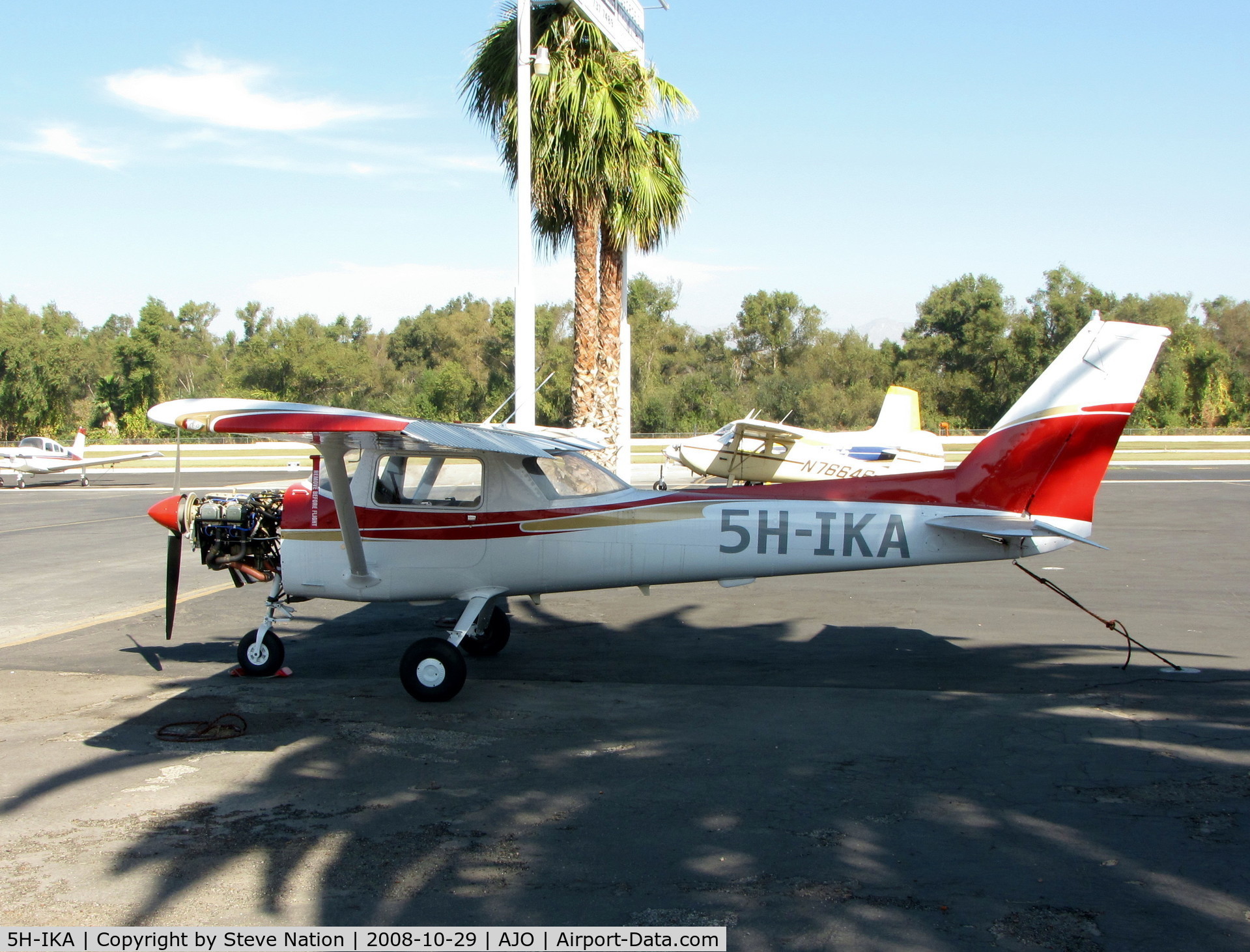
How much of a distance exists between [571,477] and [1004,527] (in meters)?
3.75

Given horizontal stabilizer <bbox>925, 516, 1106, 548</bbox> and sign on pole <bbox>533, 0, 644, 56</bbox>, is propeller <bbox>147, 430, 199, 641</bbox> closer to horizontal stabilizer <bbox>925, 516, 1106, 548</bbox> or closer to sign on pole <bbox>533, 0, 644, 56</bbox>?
horizontal stabilizer <bbox>925, 516, 1106, 548</bbox>

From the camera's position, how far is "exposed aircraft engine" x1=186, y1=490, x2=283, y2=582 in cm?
820

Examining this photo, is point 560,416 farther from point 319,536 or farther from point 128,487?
point 319,536

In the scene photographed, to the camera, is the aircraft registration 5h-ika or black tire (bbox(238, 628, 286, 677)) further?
black tire (bbox(238, 628, 286, 677))

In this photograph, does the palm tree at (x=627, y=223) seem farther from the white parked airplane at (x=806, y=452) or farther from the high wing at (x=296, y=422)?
the high wing at (x=296, y=422)

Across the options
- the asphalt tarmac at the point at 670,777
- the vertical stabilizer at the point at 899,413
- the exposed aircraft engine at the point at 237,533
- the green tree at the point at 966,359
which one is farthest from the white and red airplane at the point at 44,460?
the green tree at the point at 966,359

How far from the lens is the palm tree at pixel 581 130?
56.5 feet

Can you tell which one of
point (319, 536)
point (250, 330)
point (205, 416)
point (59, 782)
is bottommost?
point (59, 782)

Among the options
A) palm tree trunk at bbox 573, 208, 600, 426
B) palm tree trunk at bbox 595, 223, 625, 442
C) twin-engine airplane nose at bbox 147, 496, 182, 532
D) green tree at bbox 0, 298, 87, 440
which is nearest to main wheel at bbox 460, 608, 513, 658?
twin-engine airplane nose at bbox 147, 496, 182, 532

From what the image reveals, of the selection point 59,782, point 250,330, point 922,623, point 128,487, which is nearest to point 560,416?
point 128,487

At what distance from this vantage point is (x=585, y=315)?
18516 millimetres

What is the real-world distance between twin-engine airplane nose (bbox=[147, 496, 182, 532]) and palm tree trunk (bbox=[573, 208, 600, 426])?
10.4 m

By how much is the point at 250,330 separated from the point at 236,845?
91.7m

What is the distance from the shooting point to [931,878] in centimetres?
431
